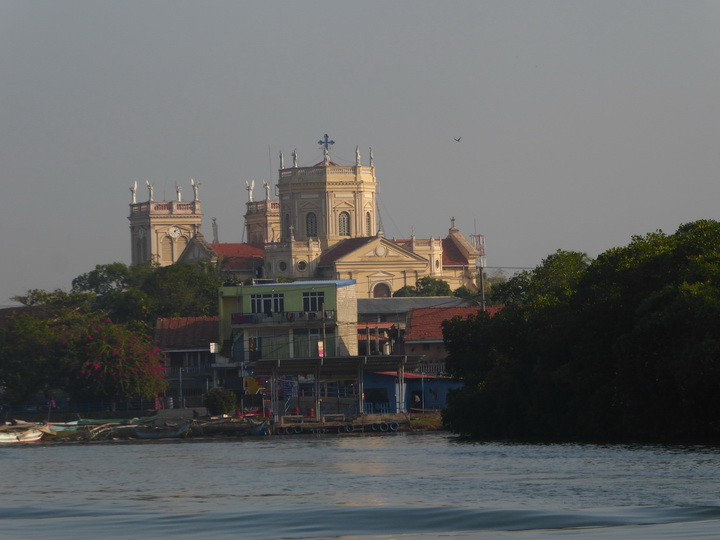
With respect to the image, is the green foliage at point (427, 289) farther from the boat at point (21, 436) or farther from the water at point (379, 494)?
the water at point (379, 494)

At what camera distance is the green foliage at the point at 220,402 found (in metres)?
71.9

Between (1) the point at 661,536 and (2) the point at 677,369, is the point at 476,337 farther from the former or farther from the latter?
(1) the point at 661,536

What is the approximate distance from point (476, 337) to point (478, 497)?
88.3ft

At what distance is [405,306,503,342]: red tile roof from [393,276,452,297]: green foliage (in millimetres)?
52508

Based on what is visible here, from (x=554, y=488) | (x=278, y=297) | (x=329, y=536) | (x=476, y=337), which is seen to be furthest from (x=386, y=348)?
(x=329, y=536)

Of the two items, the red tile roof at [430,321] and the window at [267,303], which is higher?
the window at [267,303]

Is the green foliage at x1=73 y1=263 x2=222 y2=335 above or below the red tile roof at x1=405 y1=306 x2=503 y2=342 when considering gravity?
above

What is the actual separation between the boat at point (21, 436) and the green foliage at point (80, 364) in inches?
414

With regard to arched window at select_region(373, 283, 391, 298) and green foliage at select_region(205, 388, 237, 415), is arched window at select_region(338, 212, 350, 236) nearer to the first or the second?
arched window at select_region(373, 283, 391, 298)

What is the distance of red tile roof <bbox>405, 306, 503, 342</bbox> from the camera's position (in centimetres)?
8044

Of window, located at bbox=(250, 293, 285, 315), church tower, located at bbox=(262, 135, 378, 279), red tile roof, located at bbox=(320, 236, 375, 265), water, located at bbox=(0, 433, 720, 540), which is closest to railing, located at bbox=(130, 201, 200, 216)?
church tower, located at bbox=(262, 135, 378, 279)

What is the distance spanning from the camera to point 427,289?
140 m

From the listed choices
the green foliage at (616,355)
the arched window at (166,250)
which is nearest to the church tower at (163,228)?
the arched window at (166,250)

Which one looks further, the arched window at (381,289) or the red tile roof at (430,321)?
the arched window at (381,289)
